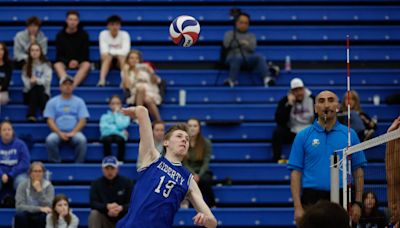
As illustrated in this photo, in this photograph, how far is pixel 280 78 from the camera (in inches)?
760

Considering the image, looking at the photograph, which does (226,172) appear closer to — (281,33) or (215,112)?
(215,112)

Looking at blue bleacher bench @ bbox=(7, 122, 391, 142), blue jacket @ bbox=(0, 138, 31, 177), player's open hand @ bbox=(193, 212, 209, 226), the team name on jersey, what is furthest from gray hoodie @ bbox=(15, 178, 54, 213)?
player's open hand @ bbox=(193, 212, 209, 226)

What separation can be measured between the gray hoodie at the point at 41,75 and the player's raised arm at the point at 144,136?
362 inches

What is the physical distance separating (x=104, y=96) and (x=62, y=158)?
194 cm

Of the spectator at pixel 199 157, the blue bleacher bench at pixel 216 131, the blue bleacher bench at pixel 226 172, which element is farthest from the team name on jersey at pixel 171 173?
the blue bleacher bench at pixel 216 131

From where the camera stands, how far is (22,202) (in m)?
15.2

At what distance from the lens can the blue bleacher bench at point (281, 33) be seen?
20062mm

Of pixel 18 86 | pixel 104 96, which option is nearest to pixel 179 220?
pixel 104 96

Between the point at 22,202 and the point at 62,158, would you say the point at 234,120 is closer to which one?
the point at 62,158

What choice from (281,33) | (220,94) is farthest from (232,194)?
(281,33)

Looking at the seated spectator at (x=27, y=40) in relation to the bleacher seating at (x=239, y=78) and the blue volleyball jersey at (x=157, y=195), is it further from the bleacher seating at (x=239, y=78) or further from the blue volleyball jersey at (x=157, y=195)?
the blue volleyball jersey at (x=157, y=195)

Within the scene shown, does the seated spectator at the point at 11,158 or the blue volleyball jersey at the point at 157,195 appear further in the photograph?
the seated spectator at the point at 11,158

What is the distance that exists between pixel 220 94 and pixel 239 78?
2.32 feet

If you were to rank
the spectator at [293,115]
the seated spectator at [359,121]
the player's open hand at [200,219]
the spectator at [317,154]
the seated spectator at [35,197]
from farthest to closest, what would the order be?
the spectator at [293,115], the seated spectator at [359,121], the seated spectator at [35,197], the spectator at [317,154], the player's open hand at [200,219]
